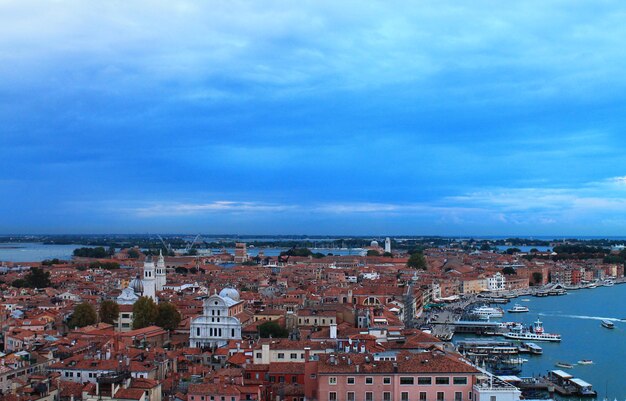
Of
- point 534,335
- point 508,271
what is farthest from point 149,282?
point 508,271

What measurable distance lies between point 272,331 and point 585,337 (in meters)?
10.5

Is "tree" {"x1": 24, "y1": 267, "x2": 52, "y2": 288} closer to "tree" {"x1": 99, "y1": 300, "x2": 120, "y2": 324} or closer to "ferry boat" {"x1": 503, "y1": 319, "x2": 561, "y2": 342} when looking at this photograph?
"tree" {"x1": 99, "y1": 300, "x2": 120, "y2": 324}

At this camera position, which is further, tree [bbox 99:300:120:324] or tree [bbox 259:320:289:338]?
tree [bbox 99:300:120:324]

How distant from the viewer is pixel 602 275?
157 ft

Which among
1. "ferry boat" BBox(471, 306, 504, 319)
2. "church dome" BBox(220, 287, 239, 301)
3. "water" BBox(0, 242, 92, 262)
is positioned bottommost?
"ferry boat" BBox(471, 306, 504, 319)

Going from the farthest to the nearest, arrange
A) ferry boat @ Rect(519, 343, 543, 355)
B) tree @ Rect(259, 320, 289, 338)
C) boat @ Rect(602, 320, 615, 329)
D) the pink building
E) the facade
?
boat @ Rect(602, 320, 615, 329)
the facade
ferry boat @ Rect(519, 343, 543, 355)
tree @ Rect(259, 320, 289, 338)
the pink building

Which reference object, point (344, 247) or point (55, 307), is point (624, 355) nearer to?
point (55, 307)

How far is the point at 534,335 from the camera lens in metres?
21.1

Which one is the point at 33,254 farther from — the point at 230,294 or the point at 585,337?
the point at 585,337

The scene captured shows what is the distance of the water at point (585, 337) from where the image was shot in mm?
15622

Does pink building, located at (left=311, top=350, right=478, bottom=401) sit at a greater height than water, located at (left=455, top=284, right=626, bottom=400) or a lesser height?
greater

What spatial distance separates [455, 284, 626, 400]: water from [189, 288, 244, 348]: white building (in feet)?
22.4

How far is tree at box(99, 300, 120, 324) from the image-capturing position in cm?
1900

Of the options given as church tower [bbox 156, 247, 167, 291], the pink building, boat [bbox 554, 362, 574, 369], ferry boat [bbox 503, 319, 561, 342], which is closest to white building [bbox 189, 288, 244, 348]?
the pink building
